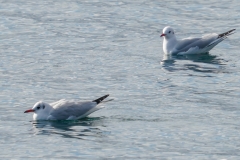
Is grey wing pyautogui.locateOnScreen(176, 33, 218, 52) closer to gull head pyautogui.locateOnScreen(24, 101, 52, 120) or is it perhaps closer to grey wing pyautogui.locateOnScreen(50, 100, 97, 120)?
grey wing pyautogui.locateOnScreen(50, 100, 97, 120)

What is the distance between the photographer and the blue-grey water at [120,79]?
74.2ft

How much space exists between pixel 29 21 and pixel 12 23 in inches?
29.8

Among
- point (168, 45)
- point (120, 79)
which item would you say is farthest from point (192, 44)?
point (120, 79)

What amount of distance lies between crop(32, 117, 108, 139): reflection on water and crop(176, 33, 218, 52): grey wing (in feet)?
29.0

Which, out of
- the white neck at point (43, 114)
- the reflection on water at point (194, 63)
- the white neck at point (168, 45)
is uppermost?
the white neck at point (168, 45)

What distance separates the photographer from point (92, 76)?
29609 millimetres

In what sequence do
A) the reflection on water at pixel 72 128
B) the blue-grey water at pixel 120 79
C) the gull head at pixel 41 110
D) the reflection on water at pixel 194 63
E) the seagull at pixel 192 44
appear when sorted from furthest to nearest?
the seagull at pixel 192 44, the reflection on water at pixel 194 63, the gull head at pixel 41 110, the reflection on water at pixel 72 128, the blue-grey water at pixel 120 79

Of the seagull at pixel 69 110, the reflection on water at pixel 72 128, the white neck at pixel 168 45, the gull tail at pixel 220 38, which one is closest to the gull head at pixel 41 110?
the seagull at pixel 69 110

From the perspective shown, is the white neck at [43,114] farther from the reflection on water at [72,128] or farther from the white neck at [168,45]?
the white neck at [168,45]

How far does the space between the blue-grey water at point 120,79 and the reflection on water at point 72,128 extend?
0.03 m

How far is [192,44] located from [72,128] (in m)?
10.0

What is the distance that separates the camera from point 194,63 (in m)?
31.9

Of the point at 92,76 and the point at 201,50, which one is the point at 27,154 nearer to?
the point at 92,76

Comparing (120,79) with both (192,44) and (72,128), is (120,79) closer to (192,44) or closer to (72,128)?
(192,44)
